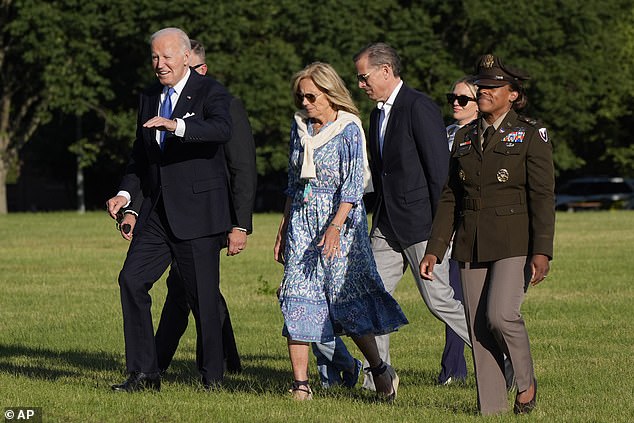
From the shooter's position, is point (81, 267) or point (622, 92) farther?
point (622, 92)

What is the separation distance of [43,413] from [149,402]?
2.06ft

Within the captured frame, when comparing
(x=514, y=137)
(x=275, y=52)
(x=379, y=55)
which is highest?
(x=275, y=52)

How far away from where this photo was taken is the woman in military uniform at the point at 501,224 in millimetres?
7219

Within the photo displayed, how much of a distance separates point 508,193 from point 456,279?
260 centimetres

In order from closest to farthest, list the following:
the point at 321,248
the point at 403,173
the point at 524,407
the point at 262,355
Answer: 1. the point at 524,407
2. the point at 321,248
3. the point at 403,173
4. the point at 262,355

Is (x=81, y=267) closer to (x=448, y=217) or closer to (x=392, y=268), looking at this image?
(x=392, y=268)

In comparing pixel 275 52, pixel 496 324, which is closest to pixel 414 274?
pixel 496 324

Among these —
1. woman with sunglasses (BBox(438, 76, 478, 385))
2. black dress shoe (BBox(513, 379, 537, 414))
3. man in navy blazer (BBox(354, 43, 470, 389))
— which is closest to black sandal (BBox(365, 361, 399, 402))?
man in navy blazer (BBox(354, 43, 470, 389))

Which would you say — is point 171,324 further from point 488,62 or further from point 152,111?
point 488,62

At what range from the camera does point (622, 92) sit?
51875mm

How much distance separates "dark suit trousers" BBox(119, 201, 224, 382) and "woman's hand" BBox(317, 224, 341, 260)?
895mm

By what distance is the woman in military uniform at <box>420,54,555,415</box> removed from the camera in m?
7.22

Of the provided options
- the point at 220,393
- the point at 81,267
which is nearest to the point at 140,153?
the point at 220,393

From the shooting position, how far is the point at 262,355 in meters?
10.8
